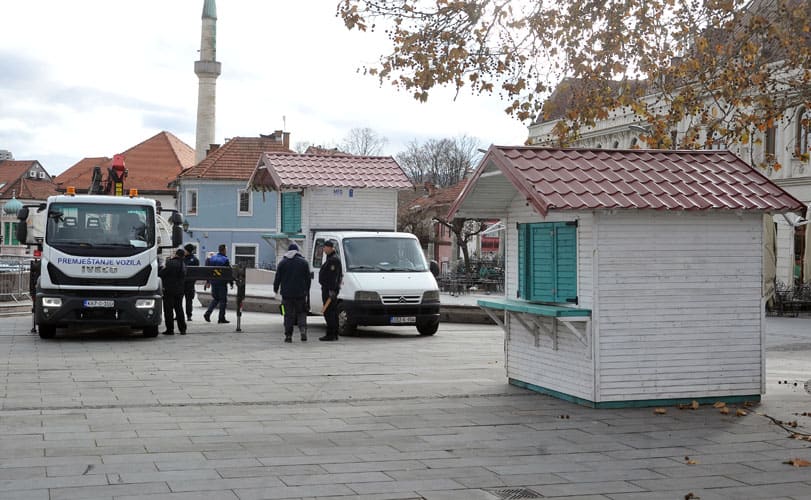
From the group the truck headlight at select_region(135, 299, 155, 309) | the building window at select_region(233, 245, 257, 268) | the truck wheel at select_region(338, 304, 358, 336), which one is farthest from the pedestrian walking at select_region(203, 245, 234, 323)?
the building window at select_region(233, 245, 257, 268)

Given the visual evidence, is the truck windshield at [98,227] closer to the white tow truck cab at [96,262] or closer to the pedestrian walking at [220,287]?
the white tow truck cab at [96,262]

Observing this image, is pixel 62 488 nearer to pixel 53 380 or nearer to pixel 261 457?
pixel 261 457

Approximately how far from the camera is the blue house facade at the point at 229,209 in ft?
231

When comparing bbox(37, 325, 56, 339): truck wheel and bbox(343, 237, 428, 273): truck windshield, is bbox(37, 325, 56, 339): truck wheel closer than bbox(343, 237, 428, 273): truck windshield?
Yes

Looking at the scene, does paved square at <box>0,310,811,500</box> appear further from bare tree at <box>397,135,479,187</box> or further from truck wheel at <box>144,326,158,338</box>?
bare tree at <box>397,135,479,187</box>

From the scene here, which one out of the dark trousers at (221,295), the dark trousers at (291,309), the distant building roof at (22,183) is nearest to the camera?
the dark trousers at (291,309)

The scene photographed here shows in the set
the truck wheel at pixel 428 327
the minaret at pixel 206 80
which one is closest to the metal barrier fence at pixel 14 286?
the truck wheel at pixel 428 327

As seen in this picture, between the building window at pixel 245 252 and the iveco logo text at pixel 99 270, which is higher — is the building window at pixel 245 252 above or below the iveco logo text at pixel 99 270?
above

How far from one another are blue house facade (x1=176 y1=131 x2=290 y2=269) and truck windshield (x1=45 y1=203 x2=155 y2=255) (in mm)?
49444

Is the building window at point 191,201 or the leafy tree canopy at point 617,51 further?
the building window at point 191,201

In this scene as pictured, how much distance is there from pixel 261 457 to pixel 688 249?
5.47 metres

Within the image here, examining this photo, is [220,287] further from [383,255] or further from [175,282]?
[383,255]

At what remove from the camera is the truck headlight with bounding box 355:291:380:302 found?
2058 centimetres

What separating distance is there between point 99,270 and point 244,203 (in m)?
52.7
